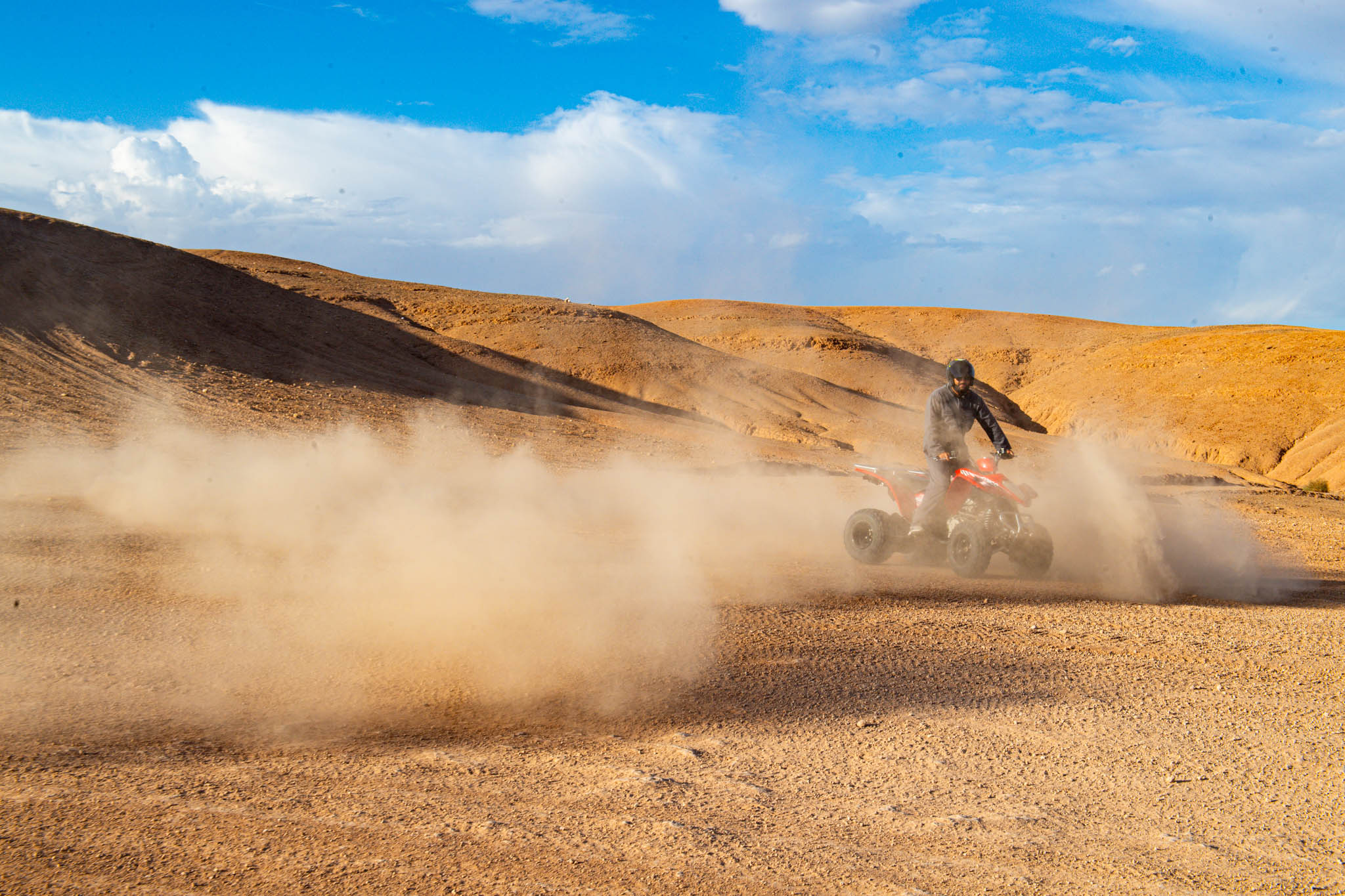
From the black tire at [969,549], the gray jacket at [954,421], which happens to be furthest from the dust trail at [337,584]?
the gray jacket at [954,421]

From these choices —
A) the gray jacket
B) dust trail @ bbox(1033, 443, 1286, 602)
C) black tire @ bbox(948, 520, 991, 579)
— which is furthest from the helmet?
dust trail @ bbox(1033, 443, 1286, 602)

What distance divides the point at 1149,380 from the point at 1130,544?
53.9 metres

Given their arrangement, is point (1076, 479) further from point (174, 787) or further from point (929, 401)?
point (174, 787)

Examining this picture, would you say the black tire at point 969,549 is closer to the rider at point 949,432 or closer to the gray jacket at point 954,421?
the rider at point 949,432

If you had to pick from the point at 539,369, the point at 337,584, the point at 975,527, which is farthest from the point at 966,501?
the point at 539,369

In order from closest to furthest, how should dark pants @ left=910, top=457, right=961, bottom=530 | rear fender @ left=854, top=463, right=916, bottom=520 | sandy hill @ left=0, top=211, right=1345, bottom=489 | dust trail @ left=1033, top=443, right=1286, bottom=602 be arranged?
dark pants @ left=910, top=457, right=961, bottom=530 < dust trail @ left=1033, top=443, right=1286, bottom=602 < rear fender @ left=854, top=463, right=916, bottom=520 < sandy hill @ left=0, top=211, right=1345, bottom=489

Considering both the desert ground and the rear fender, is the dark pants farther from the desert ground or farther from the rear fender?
the desert ground

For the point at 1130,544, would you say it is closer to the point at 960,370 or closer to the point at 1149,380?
the point at 960,370

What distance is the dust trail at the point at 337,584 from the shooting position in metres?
5.91

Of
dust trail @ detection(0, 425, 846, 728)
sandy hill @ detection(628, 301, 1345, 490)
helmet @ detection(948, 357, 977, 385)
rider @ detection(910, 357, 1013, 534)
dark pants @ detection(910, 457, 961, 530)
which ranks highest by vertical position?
sandy hill @ detection(628, 301, 1345, 490)

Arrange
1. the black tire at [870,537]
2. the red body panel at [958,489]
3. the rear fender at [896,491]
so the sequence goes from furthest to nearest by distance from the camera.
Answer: the rear fender at [896,491], the black tire at [870,537], the red body panel at [958,489]

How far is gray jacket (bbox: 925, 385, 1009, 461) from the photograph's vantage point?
33.5ft

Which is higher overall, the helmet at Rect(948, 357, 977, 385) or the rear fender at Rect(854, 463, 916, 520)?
the helmet at Rect(948, 357, 977, 385)

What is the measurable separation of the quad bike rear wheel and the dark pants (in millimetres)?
369
